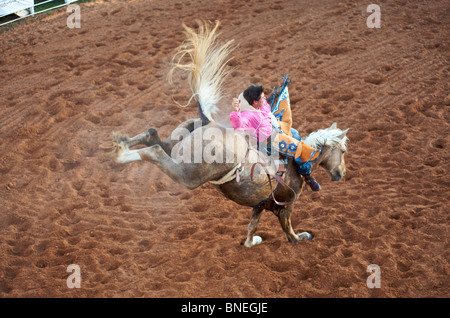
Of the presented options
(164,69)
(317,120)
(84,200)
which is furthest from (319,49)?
(84,200)

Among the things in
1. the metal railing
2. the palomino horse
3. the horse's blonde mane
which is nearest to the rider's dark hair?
the palomino horse

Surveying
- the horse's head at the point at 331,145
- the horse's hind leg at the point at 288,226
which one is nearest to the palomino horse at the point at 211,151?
the horse's head at the point at 331,145

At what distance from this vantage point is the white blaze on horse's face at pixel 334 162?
194 inches

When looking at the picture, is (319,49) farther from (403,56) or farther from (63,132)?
(63,132)

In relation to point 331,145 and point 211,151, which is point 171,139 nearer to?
point 211,151

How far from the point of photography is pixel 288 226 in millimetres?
5148

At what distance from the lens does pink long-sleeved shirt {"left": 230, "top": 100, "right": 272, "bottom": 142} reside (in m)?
4.22

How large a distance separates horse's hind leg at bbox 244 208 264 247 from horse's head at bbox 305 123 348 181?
0.87 m

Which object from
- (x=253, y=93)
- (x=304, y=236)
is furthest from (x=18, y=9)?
(x=304, y=236)

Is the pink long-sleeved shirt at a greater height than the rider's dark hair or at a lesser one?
lesser

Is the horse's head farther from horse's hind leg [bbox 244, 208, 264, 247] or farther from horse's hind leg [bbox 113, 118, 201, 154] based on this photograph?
horse's hind leg [bbox 113, 118, 201, 154]

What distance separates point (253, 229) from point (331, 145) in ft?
4.17

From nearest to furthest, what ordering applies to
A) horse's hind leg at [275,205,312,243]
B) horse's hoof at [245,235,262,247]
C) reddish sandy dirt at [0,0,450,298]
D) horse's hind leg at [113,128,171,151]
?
1. horse's hind leg at [113,128,171,151]
2. reddish sandy dirt at [0,0,450,298]
3. horse's hind leg at [275,205,312,243]
4. horse's hoof at [245,235,262,247]

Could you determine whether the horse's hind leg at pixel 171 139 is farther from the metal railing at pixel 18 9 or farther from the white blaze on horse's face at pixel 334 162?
the metal railing at pixel 18 9
